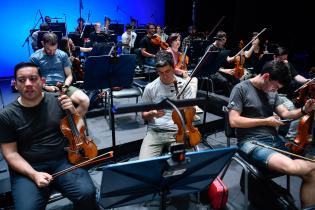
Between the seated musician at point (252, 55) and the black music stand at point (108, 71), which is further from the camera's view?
the seated musician at point (252, 55)

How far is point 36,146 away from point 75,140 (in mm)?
280

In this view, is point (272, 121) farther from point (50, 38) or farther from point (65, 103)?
point (50, 38)

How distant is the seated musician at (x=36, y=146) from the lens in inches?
77.4

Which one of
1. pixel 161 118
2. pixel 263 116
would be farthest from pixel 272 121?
pixel 161 118

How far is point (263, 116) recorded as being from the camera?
2582 mm

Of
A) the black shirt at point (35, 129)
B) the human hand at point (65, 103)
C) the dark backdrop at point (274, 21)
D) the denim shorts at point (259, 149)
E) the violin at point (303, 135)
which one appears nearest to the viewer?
the black shirt at point (35, 129)

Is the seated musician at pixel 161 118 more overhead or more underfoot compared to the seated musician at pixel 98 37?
more underfoot

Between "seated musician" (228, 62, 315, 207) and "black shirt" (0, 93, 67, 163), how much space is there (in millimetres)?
1466

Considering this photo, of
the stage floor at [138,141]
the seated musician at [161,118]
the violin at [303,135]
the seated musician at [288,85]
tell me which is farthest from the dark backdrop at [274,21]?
the seated musician at [161,118]

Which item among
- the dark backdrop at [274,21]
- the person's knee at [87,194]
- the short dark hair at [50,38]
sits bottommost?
the person's knee at [87,194]

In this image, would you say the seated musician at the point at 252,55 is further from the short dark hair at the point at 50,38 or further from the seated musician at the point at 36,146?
the seated musician at the point at 36,146

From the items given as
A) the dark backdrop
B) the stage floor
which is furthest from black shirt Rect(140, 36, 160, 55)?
the dark backdrop

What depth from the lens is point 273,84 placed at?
8.06 ft

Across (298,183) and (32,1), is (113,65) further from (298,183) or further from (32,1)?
(32,1)
